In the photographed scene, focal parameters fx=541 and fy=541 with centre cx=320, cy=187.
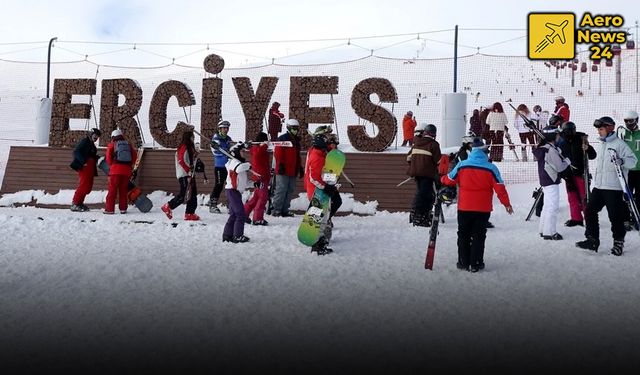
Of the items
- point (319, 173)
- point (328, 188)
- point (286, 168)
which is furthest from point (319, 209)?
point (286, 168)

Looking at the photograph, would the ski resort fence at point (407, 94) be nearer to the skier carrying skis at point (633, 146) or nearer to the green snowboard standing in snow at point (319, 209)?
the skier carrying skis at point (633, 146)

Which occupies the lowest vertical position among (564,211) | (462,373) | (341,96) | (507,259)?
(462,373)

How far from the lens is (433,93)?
43406mm

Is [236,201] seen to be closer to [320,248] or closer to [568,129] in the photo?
[320,248]

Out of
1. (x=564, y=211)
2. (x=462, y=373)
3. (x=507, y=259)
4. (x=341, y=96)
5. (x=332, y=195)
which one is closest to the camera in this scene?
(x=462, y=373)

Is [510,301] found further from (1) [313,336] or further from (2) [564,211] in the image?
(2) [564,211]

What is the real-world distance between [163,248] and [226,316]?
10.6 feet

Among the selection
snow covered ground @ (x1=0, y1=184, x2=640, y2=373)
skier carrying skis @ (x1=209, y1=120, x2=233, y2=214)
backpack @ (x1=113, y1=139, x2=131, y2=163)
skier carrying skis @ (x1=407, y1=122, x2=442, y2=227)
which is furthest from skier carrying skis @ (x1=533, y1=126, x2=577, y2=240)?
backpack @ (x1=113, y1=139, x2=131, y2=163)

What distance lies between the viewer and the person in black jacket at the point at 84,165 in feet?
40.0

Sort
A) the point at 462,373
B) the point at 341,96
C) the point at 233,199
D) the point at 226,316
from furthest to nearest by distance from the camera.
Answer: the point at 341,96 < the point at 233,199 < the point at 226,316 < the point at 462,373

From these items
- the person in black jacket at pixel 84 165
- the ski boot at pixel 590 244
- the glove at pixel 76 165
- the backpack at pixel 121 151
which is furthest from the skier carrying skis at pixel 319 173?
the glove at pixel 76 165

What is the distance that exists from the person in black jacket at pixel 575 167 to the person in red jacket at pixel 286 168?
493 cm

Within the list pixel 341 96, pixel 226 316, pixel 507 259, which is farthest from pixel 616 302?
pixel 341 96

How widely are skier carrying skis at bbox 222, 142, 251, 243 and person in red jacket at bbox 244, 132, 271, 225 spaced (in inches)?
53.0
